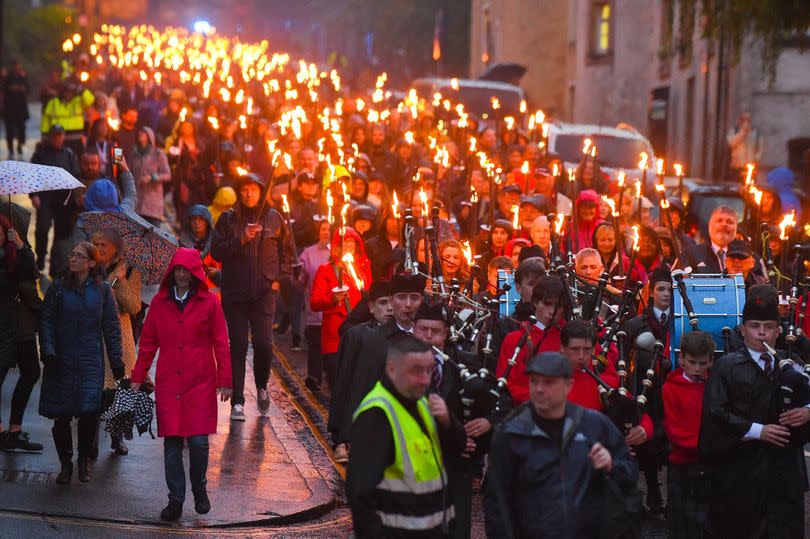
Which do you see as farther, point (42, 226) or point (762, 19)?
point (42, 226)

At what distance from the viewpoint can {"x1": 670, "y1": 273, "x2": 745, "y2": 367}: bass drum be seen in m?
10.0

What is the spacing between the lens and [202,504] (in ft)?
33.6

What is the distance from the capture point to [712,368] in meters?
9.15

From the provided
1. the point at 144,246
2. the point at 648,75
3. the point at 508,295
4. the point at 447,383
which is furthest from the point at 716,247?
the point at 648,75

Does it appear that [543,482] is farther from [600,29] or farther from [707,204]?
[600,29]

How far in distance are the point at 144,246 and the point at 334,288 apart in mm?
1436

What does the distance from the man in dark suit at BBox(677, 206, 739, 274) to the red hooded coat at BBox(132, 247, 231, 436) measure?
355cm

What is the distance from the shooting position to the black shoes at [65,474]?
35.6 ft

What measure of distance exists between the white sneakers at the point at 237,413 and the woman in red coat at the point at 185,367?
2.52 meters

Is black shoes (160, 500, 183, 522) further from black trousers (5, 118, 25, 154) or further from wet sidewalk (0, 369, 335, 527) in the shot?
black trousers (5, 118, 25, 154)

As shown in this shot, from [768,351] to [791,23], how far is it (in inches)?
147

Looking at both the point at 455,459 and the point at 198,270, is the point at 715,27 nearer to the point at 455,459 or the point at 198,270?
the point at 198,270

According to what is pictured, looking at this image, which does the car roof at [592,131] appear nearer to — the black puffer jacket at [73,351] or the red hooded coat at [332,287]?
the red hooded coat at [332,287]

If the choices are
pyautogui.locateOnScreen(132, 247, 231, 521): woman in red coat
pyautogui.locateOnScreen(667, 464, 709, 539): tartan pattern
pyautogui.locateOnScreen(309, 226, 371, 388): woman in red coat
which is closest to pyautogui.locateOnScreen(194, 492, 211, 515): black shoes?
pyautogui.locateOnScreen(132, 247, 231, 521): woman in red coat
